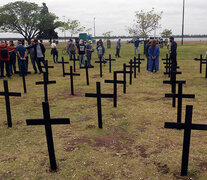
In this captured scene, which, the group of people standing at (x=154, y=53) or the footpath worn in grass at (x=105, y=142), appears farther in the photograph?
the group of people standing at (x=154, y=53)

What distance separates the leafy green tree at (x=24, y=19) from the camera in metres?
50.2

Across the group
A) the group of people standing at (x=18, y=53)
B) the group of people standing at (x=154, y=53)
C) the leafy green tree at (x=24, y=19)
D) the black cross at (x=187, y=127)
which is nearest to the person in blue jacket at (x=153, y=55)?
the group of people standing at (x=154, y=53)

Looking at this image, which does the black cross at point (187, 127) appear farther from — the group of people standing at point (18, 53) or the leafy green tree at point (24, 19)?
the leafy green tree at point (24, 19)

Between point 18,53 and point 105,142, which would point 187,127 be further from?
point 18,53

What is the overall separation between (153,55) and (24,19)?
144 feet

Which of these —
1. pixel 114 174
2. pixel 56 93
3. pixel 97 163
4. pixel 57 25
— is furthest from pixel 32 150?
pixel 57 25

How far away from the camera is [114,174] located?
3783 millimetres

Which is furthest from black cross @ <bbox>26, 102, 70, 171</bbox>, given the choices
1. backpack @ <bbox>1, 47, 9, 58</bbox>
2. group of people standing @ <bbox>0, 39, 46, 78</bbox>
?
backpack @ <bbox>1, 47, 9, 58</bbox>

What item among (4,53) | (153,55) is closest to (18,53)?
(4,53)

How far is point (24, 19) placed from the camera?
49812 millimetres

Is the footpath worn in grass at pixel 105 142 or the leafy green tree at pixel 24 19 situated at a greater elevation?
the leafy green tree at pixel 24 19

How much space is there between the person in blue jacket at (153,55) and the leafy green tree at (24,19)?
4281 centimetres

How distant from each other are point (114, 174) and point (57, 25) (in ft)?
175

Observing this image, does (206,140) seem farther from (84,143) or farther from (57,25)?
(57,25)
